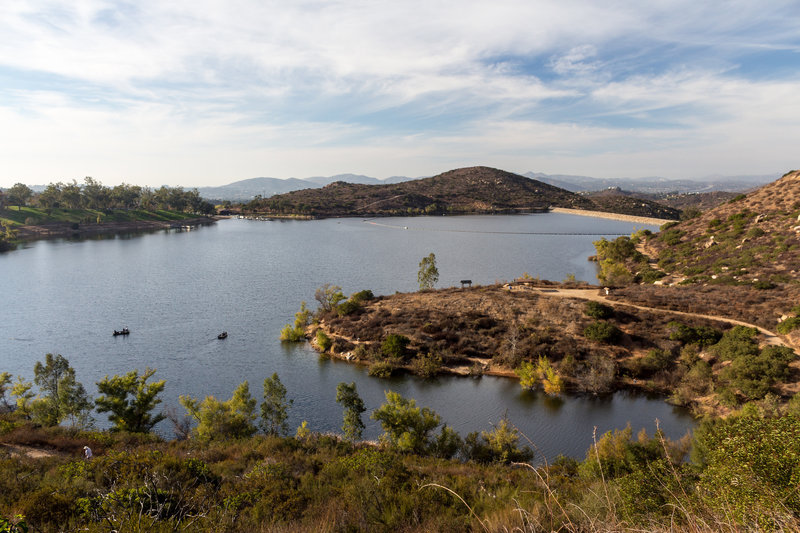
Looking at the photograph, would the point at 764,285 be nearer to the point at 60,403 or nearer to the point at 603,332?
the point at 603,332

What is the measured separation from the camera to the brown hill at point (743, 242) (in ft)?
147

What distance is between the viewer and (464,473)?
15039 mm

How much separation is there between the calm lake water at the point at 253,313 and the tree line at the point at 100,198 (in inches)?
1570

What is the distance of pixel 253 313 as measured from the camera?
45312mm

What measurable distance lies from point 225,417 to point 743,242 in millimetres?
64604

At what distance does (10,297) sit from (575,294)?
67.9 meters

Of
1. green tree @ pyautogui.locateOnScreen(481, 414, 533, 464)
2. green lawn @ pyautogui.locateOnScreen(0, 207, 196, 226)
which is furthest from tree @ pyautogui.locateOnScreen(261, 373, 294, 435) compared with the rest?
green lawn @ pyautogui.locateOnScreen(0, 207, 196, 226)

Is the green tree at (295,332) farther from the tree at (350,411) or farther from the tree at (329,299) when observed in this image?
the tree at (350,411)

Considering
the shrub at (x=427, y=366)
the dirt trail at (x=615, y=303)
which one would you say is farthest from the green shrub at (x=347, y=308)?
the dirt trail at (x=615, y=303)

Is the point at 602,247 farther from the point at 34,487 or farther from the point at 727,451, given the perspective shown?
the point at 34,487

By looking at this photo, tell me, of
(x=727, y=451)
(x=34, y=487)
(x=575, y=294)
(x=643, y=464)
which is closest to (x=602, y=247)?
(x=575, y=294)

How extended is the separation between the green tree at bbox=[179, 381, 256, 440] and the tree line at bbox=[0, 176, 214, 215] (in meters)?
145

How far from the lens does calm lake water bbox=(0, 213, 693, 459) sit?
25781 millimetres

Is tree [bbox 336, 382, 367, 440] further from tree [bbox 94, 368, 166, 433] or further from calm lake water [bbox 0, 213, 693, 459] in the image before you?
tree [bbox 94, 368, 166, 433]
